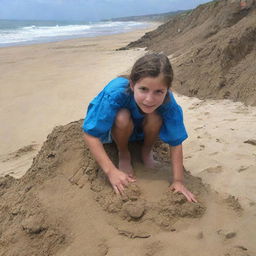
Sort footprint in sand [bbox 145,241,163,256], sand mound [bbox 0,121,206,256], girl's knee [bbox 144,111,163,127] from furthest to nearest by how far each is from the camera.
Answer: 1. girl's knee [bbox 144,111,163,127]
2. sand mound [bbox 0,121,206,256]
3. footprint in sand [bbox 145,241,163,256]

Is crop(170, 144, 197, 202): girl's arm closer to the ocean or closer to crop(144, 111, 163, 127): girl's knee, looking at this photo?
crop(144, 111, 163, 127): girl's knee

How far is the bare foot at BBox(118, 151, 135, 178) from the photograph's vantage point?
2528 mm

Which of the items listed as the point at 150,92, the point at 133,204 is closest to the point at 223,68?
the point at 150,92

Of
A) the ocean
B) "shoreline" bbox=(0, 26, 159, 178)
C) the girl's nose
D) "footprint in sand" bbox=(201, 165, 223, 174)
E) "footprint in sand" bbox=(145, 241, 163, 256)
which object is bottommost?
the ocean

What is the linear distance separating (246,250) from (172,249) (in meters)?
0.40

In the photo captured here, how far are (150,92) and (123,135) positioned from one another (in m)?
0.41

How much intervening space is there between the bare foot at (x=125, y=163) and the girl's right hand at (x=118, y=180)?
0.33 ft

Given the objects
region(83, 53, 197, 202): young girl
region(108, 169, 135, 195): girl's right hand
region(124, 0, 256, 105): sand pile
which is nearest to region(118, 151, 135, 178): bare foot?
region(83, 53, 197, 202): young girl

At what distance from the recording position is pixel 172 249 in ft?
6.43

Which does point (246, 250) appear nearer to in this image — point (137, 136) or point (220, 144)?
point (137, 136)

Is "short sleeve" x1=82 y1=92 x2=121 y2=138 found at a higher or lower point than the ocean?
higher

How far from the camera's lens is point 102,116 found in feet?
7.71

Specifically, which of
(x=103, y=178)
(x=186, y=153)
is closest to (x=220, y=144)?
(x=186, y=153)

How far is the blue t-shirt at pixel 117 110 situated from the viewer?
2348 mm
